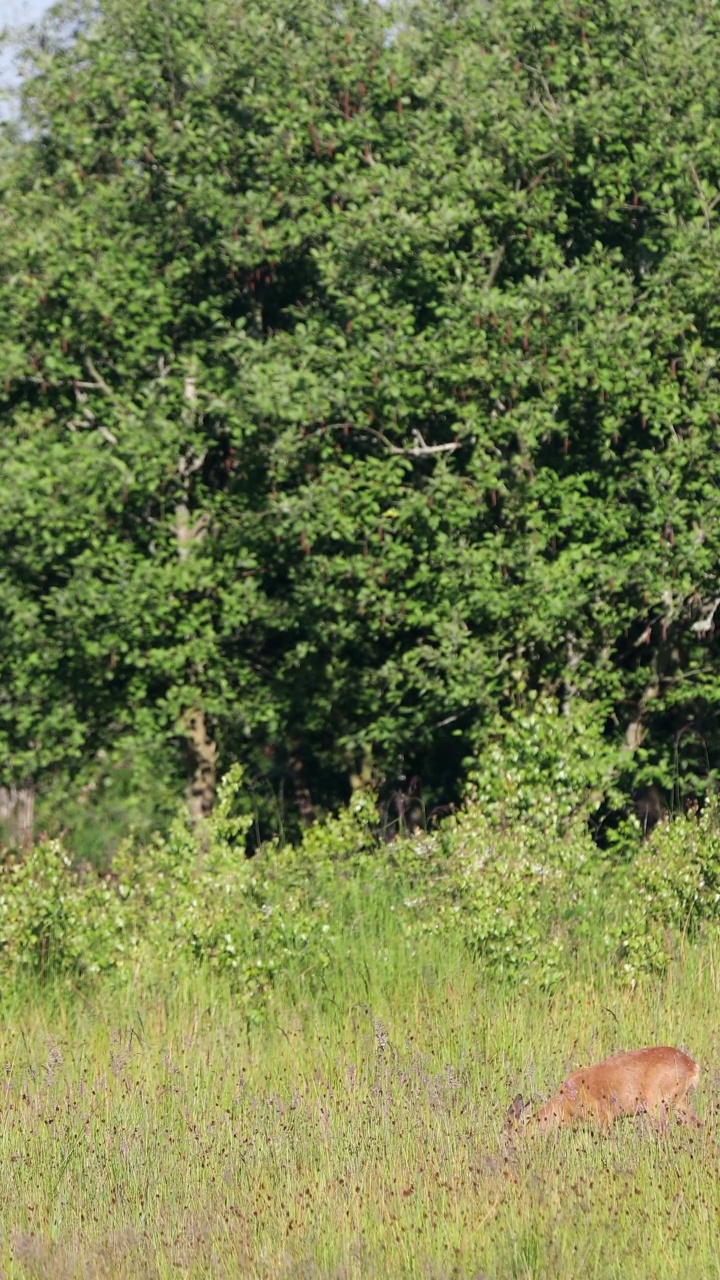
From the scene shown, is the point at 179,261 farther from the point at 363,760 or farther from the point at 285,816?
the point at 285,816

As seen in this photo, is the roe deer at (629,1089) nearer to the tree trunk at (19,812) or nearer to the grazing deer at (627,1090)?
the grazing deer at (627,1090)

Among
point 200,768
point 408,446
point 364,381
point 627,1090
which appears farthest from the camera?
point 200,768

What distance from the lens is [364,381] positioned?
14.0 metres

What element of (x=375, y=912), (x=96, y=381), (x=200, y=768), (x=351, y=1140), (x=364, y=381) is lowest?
(x=200, y=768)

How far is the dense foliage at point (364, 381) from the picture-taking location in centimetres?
1377

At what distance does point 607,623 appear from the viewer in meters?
14.0

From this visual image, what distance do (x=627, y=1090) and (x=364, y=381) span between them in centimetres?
852

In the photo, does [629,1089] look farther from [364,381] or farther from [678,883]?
[364,381]

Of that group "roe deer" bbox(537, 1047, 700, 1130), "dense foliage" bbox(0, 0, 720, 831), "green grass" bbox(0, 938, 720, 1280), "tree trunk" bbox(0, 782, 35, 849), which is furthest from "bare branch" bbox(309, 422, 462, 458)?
"tree trunk" bbox(0, 782, 35, 849)

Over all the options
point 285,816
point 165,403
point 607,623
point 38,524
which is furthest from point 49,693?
point 607,623

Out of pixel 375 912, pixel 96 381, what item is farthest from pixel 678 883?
pixel 96 381

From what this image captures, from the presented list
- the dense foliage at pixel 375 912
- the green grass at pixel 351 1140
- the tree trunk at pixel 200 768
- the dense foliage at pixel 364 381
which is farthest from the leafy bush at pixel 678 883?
the tree trunk at pixel 200 768

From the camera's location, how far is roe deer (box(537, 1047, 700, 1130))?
6.57 meters

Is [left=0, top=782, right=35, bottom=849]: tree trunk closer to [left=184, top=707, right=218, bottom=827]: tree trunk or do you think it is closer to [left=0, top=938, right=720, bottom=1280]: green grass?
[left=184, top=707, right=218, bottom=827]: tree trunk
